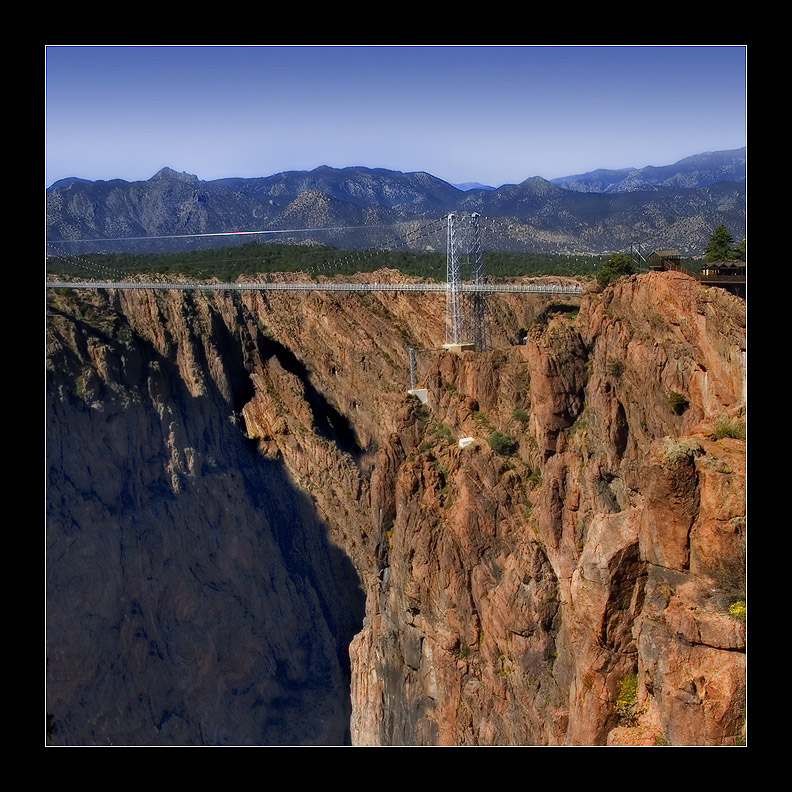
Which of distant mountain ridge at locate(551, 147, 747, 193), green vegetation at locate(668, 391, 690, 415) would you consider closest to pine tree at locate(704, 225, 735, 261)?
green vegetation at locate(668, 391, 690, 415)

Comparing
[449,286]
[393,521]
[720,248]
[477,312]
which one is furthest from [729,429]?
[477,312]

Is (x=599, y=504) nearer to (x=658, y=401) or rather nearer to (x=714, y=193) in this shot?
(x=658, y=401)

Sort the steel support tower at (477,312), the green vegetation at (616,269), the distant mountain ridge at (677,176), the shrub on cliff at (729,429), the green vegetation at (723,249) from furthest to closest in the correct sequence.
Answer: the distant mountain ridge at (677,176)
the steel support tower at (477,312)
the green vegetation at (616,269)
the green vegetation at (723,249)
the shrub on cliff at (729,429)

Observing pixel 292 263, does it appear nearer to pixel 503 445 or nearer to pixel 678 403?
pixel 503 445

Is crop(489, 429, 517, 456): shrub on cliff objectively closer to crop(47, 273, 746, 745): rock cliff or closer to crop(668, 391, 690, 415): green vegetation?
crop(47, 273, 746, 745): rock cliff

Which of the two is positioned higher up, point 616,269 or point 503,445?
point 616,269

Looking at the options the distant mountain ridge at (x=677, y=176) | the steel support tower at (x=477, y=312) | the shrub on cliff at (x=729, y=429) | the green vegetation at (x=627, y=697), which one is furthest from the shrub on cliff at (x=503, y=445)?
the distant mountain ridge at (x=677, y=176)

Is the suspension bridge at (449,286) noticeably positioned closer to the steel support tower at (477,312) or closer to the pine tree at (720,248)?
the steel support tower at (477,312)
